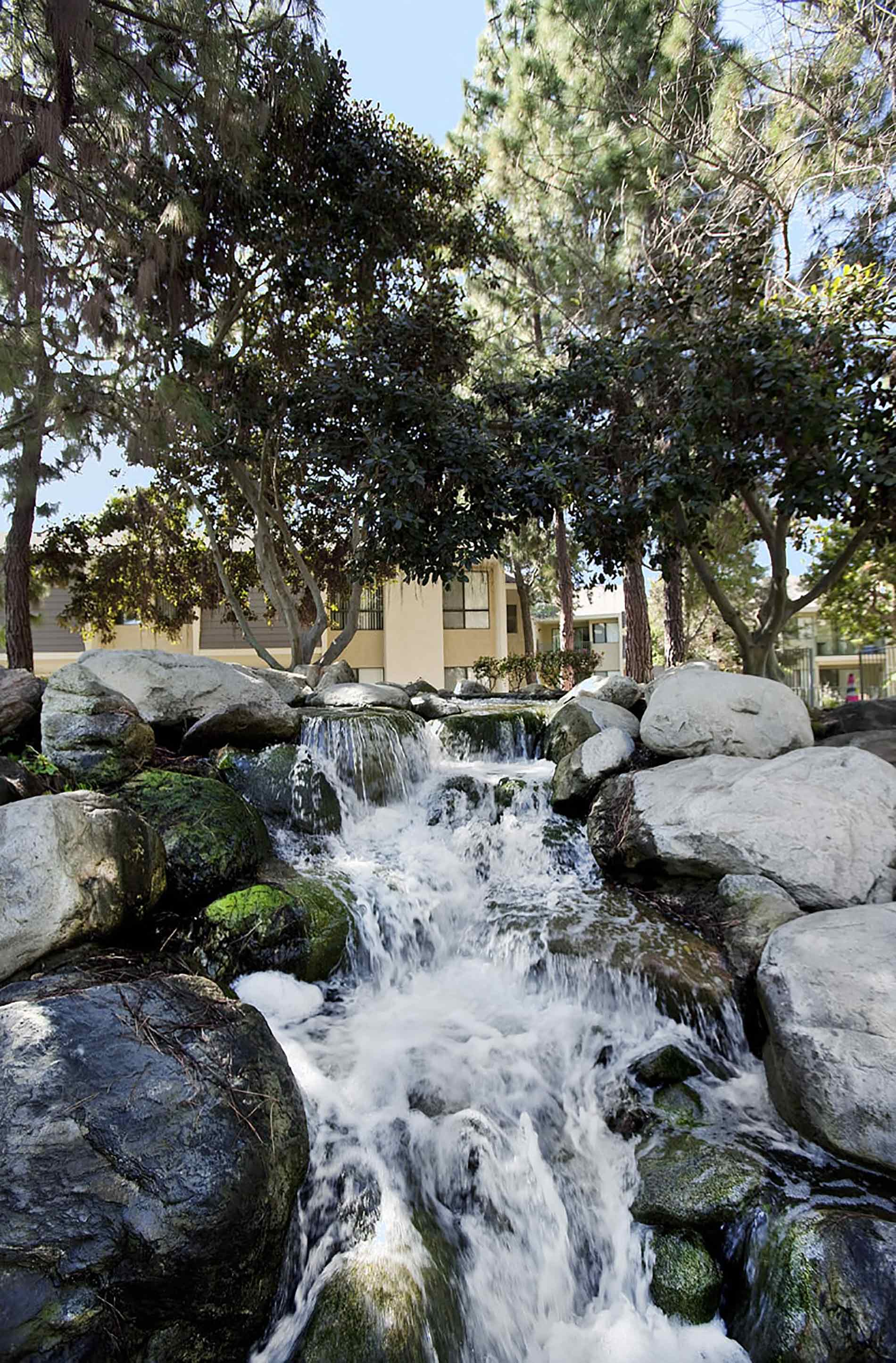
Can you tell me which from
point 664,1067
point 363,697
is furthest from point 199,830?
point 363,697

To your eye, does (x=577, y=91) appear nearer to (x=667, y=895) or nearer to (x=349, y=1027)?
(x=667, y=895)

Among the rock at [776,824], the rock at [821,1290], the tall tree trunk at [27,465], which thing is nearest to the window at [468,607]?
the tall tree trunk at [27,465]

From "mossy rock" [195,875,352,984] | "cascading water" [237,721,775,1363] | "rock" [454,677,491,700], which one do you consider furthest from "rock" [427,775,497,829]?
"rock" [454,677,491,700]

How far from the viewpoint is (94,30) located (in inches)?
228

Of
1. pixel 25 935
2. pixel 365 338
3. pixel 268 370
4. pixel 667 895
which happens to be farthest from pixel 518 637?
pixel 25 935

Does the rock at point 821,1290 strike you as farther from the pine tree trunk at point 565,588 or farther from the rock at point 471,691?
the pine tree trunk at point 565,588

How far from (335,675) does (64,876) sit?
28.9 ft

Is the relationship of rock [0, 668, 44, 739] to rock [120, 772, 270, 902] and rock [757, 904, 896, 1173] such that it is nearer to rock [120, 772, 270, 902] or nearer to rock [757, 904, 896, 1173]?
rock [120, 772, 270, 902]

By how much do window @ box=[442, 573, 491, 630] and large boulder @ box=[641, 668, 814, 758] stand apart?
618 inches

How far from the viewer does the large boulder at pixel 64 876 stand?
3.58 metres

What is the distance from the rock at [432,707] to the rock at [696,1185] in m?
5.46

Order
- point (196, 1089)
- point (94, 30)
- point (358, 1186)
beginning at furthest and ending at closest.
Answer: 1. point (94, 30)
2. point (358, 1186)
3. point (196, 1089)

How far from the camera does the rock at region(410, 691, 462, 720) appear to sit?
29.0ft

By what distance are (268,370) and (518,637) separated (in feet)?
47.3
